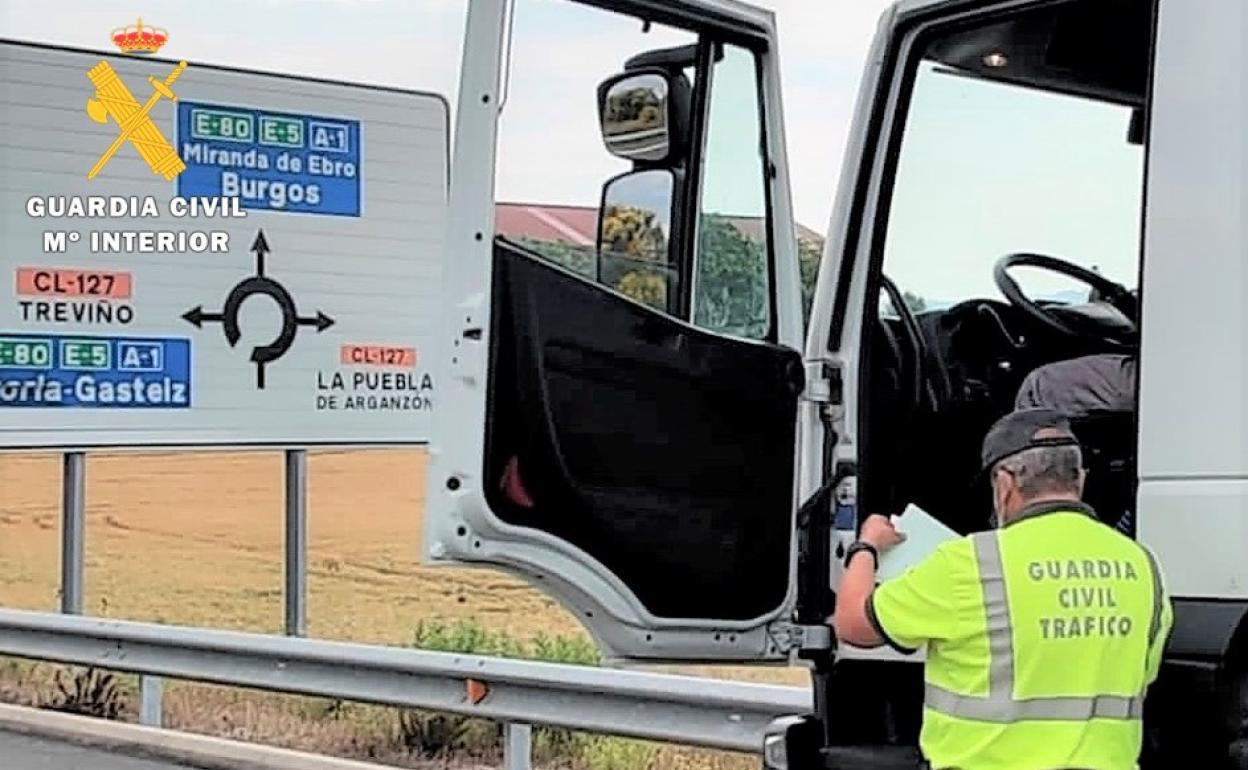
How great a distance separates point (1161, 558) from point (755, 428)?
157 centimetres

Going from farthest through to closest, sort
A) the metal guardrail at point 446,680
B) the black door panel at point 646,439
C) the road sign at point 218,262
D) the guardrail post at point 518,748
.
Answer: the road sign at point 218,262 < the guardrail post at point 518,748 < the metal guardrail at point 446,680 < the black door panel at point 646,439

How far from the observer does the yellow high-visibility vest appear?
11.5 ft

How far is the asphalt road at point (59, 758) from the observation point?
8.37 metres

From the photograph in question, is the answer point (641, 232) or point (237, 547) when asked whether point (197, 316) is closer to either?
point (237, 547)

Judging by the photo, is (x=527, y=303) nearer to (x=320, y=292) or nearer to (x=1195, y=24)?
(x=1195, y=24)

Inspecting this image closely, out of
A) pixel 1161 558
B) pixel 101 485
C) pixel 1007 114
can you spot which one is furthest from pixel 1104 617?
pixel 101 485

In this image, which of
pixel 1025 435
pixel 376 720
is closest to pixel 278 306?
pixel 376 720

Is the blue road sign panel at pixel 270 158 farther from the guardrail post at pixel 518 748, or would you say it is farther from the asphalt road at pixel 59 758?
the guardrail post at pixel 518 748

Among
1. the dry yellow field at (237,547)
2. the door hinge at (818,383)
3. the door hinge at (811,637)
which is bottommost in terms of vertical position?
the dry yellow field at (237,547)

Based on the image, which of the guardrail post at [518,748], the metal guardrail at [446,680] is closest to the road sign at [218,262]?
the metal guardrail at [446,680]

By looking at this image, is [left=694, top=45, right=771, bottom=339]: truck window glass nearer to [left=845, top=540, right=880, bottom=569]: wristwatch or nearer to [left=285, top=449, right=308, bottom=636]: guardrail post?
[left=845, top=540, right=880, bottom=569]: wristwatch

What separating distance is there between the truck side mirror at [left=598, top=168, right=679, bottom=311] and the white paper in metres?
0.93

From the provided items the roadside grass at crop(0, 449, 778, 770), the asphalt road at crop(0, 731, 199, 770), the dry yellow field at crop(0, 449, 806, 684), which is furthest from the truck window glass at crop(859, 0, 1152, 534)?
the dry yellow field at crop(0, 449, 806, 684)

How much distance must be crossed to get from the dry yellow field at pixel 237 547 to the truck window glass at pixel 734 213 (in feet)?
25.8
